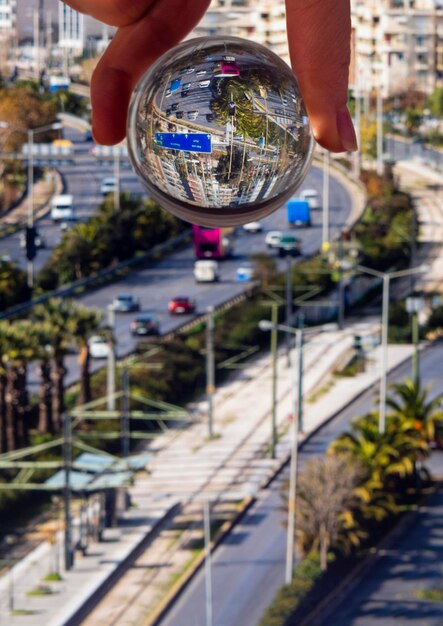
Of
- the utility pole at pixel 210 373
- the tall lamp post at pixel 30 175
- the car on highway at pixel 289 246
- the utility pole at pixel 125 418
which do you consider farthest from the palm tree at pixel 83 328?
the car on highway at pixel 289 246

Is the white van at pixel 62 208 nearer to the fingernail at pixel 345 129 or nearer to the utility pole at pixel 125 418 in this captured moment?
the utility pole at pixel 125 418

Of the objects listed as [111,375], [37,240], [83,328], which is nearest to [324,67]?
[83,328]

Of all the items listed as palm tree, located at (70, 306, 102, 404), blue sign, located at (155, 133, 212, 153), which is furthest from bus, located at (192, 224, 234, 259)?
blue sign, located at (155, 133, 212, 153)

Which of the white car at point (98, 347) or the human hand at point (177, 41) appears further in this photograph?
the white car at point (98, 347)

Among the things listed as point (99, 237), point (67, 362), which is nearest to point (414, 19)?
point (99, 237)

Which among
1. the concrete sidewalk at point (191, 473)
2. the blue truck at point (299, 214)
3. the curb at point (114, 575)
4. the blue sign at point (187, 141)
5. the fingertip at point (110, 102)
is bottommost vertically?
the curb at point (114, 575)

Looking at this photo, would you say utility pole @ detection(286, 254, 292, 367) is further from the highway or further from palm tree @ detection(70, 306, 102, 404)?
palm tree @ detection(70, 306, 102, 404)

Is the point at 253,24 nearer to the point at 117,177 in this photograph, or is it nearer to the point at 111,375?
the point at 111,375
